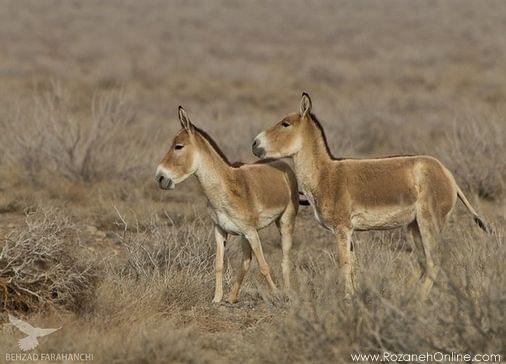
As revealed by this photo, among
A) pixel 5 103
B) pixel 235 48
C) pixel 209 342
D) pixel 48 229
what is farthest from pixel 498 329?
pixel 235 48

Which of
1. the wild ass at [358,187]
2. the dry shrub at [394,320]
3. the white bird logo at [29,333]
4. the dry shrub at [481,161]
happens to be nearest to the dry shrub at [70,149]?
the dry shrub at [481,161]

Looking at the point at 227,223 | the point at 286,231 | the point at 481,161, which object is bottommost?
the point at 481,161

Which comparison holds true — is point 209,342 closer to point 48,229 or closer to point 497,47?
point 48,229

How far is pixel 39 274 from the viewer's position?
6445mm

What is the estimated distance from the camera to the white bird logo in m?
5.85

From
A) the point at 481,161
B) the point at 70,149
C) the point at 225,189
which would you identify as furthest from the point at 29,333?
the point at 481,161

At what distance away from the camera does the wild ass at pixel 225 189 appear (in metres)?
6.94

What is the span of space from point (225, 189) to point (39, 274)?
60.4 inches

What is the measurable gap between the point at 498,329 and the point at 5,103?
11.9 m

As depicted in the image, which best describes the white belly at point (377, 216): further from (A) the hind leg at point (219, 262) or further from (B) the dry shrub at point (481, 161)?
(B) the dry shrub at point (481, 161)

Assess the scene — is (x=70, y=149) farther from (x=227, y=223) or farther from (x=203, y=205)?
(x=227, y=223)

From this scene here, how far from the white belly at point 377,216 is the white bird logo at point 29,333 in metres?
2.42

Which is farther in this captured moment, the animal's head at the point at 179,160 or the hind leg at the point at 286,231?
the hind leg at the point at 286,231

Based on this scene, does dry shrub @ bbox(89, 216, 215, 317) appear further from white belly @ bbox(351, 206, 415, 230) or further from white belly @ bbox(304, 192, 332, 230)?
white belly @ bbox(351, 206, 415, 230)
